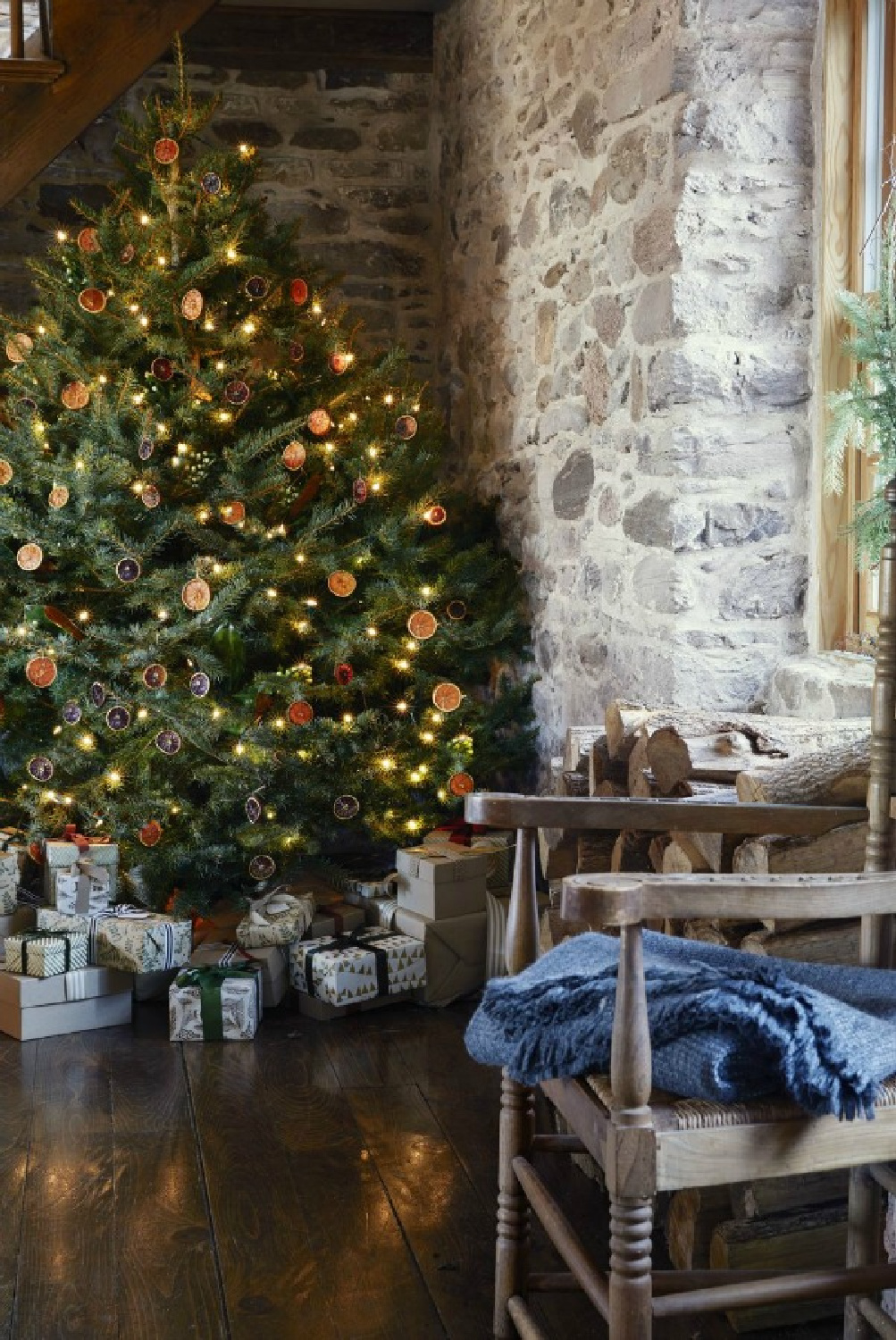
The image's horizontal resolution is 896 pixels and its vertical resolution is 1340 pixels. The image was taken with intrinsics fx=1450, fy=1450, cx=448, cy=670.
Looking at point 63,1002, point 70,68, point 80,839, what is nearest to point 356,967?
point 63,1002

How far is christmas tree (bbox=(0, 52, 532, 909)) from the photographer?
12.2 feet

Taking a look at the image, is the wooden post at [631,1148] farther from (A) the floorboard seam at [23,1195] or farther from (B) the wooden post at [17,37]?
(B) the wooden post at [17,37]

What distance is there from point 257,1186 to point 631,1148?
4.19 ft

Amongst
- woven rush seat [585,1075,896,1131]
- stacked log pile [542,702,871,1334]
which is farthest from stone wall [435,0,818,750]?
woven rush seat [585,1075,896,1131]

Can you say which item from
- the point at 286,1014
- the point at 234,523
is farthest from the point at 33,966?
the point at 234,523

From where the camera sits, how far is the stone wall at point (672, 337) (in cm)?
313

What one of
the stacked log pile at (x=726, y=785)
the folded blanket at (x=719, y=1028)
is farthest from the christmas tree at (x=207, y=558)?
the folded blanket at (x=719, y=1028)

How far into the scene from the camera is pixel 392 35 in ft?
16.8

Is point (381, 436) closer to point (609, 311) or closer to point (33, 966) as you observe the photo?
point (609, 311)

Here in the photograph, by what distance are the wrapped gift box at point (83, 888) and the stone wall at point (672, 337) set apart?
1316 millimetres

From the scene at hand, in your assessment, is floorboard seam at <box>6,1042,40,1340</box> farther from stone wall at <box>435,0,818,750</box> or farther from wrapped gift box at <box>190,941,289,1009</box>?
stone wall at <box>435,0,818,750</box>

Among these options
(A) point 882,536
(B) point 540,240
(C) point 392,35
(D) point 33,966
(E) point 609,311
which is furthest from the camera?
(C) point 392,35

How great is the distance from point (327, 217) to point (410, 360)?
574 millimetres

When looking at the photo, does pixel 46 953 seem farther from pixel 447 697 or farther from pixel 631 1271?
pixel 631 1271
